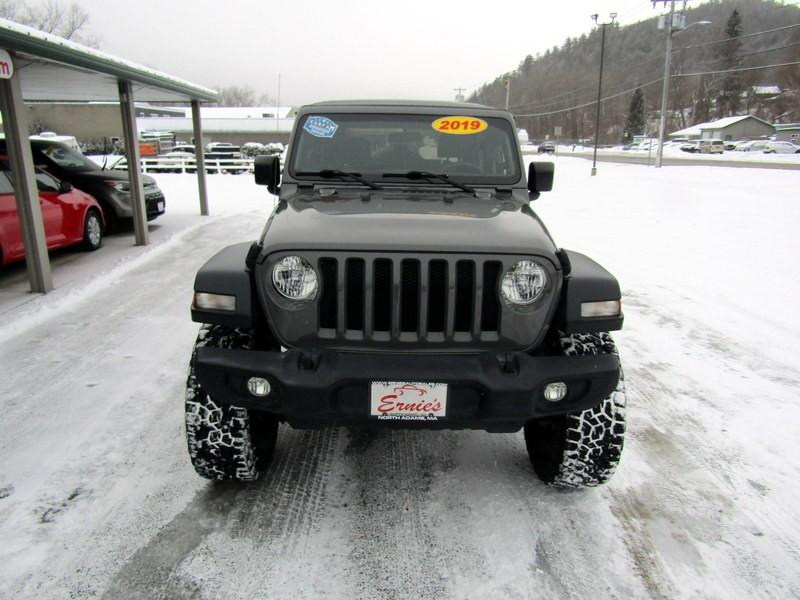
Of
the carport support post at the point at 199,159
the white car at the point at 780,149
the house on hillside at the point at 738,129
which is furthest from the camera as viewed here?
the house on hillside at the point at 738,129

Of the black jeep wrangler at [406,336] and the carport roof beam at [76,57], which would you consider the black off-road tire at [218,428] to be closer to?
the black jeep wrangler at [406,336]

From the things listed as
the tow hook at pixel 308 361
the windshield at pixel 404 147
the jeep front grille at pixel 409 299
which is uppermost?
the windshield at pixel 404 147

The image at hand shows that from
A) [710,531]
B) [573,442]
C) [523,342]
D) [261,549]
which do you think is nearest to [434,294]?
[523,342]

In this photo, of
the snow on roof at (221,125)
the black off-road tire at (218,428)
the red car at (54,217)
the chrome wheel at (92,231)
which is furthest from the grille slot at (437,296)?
the snow on roof at (221,125)

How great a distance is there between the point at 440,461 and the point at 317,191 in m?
1.70

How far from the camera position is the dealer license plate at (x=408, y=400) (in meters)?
2.42

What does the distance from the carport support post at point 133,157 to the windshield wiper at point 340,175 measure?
723cm

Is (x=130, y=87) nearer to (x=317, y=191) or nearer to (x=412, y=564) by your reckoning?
(x=317, y=191)

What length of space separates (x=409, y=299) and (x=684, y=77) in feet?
328

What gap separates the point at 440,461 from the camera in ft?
10.7

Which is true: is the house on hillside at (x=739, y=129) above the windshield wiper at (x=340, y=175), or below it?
above

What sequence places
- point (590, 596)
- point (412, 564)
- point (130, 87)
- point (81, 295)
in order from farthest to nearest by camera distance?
point (130, 87), point (81, 295), point (412, 564), point (590, 596)

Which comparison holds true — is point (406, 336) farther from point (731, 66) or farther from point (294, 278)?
point (731, 66)

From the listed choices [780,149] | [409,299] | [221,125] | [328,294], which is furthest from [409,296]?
[221,125]
